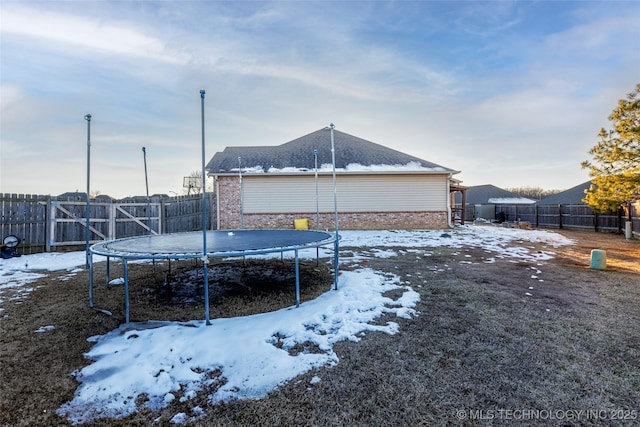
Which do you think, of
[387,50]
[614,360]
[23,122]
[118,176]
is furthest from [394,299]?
[118,176]

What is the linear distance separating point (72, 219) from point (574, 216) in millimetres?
22252

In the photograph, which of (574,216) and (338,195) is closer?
(338,195)

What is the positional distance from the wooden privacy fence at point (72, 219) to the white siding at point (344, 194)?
3714 millimetres

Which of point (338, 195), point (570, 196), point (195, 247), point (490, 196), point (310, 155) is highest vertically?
point (310, 155)

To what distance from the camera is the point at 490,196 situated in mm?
32812

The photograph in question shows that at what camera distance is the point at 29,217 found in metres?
7.89

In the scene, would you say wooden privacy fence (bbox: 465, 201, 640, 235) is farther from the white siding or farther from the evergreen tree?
the white siding

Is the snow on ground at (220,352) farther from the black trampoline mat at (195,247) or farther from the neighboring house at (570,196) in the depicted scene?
the neighboring house at (570,196)

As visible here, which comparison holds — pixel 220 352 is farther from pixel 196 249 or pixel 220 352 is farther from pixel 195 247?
pixel 195 247

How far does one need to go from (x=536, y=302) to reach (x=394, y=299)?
1839 mm

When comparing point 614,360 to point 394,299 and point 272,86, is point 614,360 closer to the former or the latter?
point 394,299

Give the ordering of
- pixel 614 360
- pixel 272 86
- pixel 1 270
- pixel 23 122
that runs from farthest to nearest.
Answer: pixel 272 86 < pixel 23 122 < pixel 1 270 < pixel 614 360

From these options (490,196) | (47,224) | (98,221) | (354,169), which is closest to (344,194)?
(354,169)

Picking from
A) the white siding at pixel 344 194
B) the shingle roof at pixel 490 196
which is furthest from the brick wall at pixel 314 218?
the shingle roof at pixel 490 196
